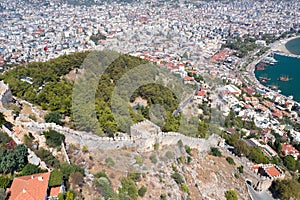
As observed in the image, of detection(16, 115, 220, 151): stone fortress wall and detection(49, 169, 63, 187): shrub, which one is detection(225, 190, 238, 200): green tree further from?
detection(49, 169, 63, 187): shrub

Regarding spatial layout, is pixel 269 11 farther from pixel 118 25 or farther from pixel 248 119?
pixel 248 119

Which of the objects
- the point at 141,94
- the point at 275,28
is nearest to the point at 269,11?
the point at 275,28

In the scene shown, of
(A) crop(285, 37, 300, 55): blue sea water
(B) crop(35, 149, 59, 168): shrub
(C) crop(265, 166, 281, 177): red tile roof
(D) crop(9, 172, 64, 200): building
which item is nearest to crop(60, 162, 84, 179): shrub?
(B) crop(35, 149, 59, 168): shrub

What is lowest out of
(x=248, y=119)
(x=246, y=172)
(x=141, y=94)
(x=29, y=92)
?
(x=248, y=119)

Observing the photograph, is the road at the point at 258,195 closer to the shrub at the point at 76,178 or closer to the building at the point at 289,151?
the building at the point at 289,151

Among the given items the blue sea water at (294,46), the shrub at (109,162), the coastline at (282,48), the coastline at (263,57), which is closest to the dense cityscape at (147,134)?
the shrub at (109,162)

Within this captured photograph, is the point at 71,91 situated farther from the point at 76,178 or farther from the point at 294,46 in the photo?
the point at 294,46

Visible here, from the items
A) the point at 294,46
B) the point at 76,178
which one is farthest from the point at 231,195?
the point at 294,46
